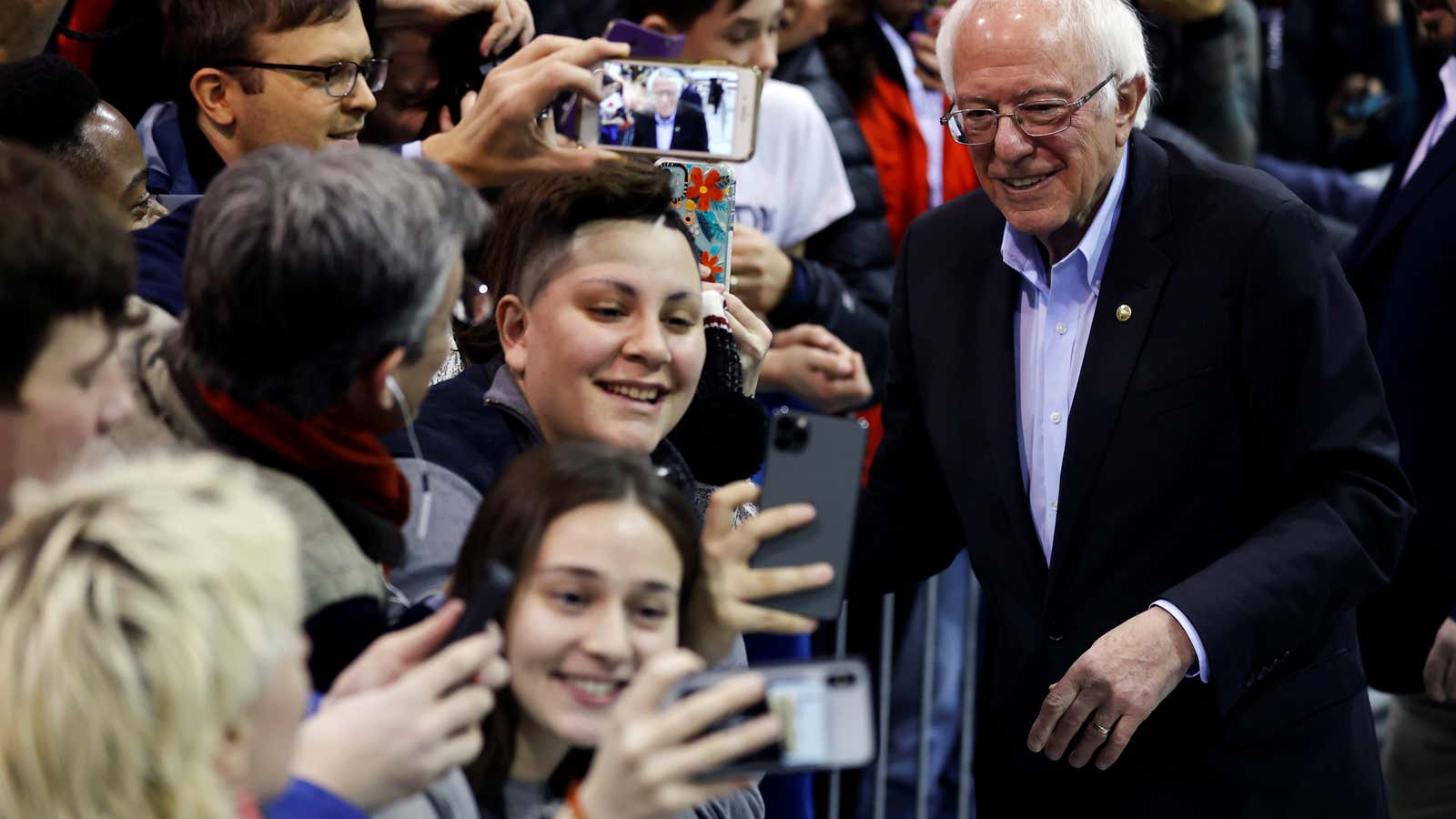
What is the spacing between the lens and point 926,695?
4.38m

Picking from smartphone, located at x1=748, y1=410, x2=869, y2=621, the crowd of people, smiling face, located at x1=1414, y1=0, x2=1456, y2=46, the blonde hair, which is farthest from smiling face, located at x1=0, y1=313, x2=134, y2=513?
smiling face, located at x1=1414, y1=0, x2=1456, y2=46

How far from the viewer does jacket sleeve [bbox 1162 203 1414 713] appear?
2.67 meters

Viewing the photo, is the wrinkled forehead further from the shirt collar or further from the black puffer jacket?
the black puffer jacket

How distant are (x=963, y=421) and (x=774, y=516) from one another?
110 cm

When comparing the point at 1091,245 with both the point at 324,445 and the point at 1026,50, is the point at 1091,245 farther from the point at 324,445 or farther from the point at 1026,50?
the point at 324,445

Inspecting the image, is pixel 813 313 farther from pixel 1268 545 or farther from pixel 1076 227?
pixel 1268 545

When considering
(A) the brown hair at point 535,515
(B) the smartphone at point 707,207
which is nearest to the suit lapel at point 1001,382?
(B) the smartphone at point 707,207

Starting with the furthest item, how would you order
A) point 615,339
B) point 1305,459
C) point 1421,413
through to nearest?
point 1421,413
point 1305,459
point 615,339

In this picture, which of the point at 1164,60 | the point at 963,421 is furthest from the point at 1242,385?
the point at 1164,60

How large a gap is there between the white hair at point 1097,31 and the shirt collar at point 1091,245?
0.13 m

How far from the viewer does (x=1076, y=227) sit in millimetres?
2920

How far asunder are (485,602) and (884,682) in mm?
2734

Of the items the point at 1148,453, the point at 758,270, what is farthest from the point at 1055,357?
the point at 758,270

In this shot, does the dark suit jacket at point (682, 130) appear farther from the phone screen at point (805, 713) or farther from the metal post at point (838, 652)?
the phone screen at point (805, 713)
